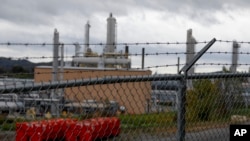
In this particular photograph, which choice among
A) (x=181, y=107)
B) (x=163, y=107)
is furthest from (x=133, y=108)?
(x=181, y=107)

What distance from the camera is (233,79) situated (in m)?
6.27

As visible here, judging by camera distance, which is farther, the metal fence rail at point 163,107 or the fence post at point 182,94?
the metal fence rail at point 163,107

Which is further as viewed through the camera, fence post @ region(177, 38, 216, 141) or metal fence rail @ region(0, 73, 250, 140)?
metal fence rail @ region(0, 73, 250, 140)

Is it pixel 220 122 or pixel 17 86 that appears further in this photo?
pixel 220 122

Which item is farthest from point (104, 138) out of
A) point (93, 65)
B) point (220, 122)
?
point (93, 65)

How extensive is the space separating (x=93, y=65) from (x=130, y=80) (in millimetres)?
32128

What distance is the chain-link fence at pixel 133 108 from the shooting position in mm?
4871

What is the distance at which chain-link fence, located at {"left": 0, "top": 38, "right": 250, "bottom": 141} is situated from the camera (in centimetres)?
487

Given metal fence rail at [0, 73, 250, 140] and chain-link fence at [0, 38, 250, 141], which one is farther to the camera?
metal fence rail at [0, 73, 250, 140]

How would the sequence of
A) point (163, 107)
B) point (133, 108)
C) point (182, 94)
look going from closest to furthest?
point (182, 94)
point (163, 107)
point (133, 108)

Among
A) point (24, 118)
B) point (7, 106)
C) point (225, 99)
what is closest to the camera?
point (7, 106)

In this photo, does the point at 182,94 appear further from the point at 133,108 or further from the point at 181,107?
the point at 133,108

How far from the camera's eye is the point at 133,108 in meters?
6.09

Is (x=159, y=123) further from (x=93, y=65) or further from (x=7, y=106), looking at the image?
(x=93, y=65)
